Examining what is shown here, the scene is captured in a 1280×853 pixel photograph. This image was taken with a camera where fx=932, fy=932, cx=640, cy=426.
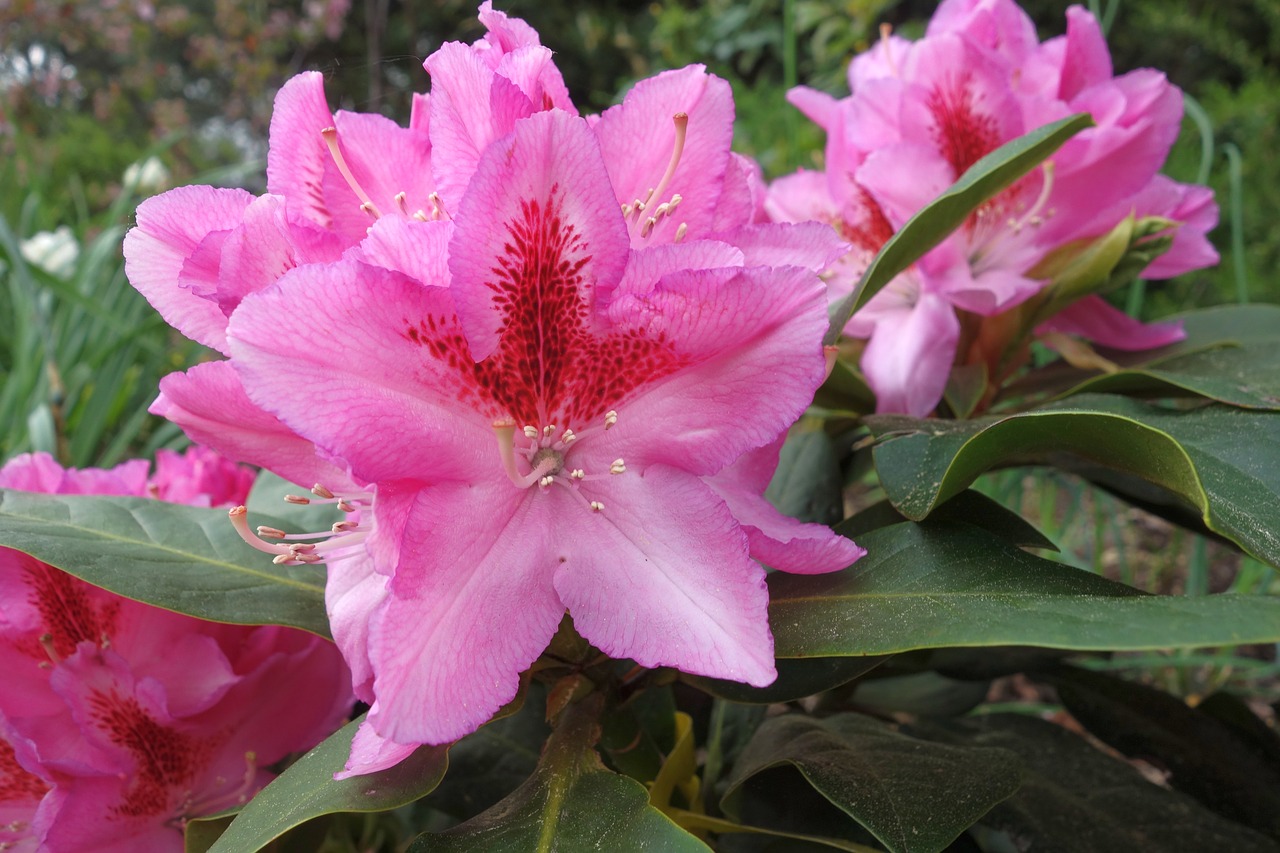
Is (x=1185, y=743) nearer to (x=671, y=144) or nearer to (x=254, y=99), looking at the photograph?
(x=671, y=144)

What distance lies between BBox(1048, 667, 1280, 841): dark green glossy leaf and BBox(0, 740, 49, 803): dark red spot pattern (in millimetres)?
845

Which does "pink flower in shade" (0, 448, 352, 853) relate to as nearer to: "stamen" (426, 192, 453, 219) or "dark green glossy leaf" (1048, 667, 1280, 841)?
"stamen" (426, 192, 453, 219)

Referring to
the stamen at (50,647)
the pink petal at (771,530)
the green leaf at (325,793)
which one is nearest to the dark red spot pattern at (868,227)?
the pink petal at (771,530)

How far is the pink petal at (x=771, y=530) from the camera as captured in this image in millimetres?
486

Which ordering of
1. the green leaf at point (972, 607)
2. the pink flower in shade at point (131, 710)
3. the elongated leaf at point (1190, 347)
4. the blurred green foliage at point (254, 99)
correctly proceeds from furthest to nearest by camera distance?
the blurred green foliage at point (254, 99), the elongated leaf at point (1190, 347), the pink flower in shade at point (131, 710), the green leaf at point (972, 607)

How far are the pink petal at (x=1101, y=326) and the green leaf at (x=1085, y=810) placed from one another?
37 cm

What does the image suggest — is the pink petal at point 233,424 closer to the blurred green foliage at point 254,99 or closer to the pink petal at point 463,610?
the pink petal at point 463,610

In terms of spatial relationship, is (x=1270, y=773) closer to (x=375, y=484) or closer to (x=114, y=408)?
(x=375, y=484)

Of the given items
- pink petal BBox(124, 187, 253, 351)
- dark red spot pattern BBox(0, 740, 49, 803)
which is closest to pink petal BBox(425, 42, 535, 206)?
pink petal BBox(124, 187, 253, 351)

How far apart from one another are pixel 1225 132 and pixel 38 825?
337cm

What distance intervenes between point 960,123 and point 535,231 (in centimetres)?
49

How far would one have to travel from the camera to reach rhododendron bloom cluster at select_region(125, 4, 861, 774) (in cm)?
42

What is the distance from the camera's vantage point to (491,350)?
464 millimetres

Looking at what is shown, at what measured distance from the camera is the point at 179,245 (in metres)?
0.53
